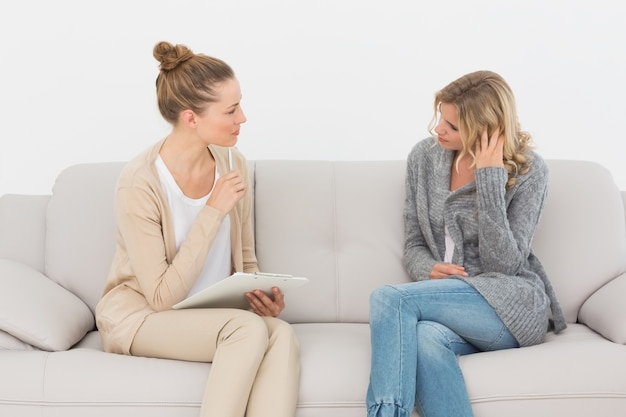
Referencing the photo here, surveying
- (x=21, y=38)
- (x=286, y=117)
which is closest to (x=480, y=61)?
(x=286, y=117)

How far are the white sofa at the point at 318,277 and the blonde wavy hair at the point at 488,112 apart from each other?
1.18 ft

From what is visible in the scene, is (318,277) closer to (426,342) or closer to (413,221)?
(413,221)

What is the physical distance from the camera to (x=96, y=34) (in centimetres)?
332

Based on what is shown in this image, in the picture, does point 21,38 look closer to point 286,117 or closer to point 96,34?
point 96,34

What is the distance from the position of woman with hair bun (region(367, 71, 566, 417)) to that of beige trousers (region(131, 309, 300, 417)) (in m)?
0.23

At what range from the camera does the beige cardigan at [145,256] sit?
2318mm

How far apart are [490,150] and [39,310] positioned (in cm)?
135

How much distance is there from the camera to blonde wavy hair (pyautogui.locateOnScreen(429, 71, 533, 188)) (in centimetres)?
253

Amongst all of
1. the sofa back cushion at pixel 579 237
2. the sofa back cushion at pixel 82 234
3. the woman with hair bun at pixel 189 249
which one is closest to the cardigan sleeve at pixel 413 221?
the sofa back cushion at pixel 579 237

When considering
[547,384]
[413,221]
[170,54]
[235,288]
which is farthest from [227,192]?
[547,384]

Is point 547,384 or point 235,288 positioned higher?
point 235,288

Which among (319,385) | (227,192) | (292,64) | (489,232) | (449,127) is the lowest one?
(319,385)

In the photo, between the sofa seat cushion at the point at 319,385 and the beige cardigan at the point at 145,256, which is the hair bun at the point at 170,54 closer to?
the beige cardigan at the point at 145,256

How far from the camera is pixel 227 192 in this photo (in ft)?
7.88
